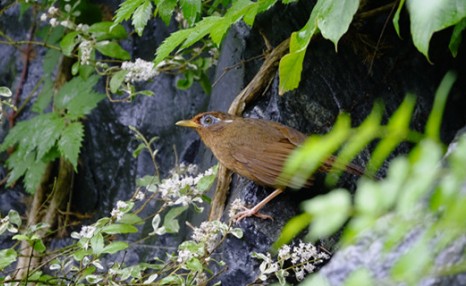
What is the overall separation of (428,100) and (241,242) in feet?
5.05

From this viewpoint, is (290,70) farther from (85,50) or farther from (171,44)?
(85,50)

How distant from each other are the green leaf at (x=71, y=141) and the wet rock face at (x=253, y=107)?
2.24 ft

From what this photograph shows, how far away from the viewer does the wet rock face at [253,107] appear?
3957mm

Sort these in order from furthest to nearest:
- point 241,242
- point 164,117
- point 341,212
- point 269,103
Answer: point 164,117 < point 269,103 < point 241,242 < point 341,212

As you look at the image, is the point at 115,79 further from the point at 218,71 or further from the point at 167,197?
the point at 167,197

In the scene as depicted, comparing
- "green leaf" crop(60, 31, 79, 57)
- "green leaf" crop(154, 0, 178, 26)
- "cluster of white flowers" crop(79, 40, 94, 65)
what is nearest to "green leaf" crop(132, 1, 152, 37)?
"green leaf" crop(154, 0, 178, 26)

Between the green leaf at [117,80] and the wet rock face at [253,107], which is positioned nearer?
the wet rock face at [253,107]

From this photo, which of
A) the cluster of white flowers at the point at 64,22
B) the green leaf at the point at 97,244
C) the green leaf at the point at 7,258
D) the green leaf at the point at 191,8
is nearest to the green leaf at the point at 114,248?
the green leaf at the point at 97,244

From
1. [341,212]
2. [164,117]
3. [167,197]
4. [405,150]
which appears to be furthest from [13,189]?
[341,212]

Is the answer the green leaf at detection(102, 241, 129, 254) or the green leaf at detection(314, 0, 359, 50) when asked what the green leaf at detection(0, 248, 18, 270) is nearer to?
the green leaf at detection(102, 241, 129, 254)

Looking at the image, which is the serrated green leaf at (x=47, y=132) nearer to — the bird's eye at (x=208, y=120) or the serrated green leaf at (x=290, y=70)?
the bird's eye at (x=208, y=120)

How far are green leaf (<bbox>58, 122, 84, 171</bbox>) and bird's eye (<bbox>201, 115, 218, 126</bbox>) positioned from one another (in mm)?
856

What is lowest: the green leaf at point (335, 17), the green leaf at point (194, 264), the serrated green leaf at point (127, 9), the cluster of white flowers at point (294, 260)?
the cluster of white flowers at point (294, 260)

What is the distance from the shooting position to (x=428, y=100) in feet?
15.2
